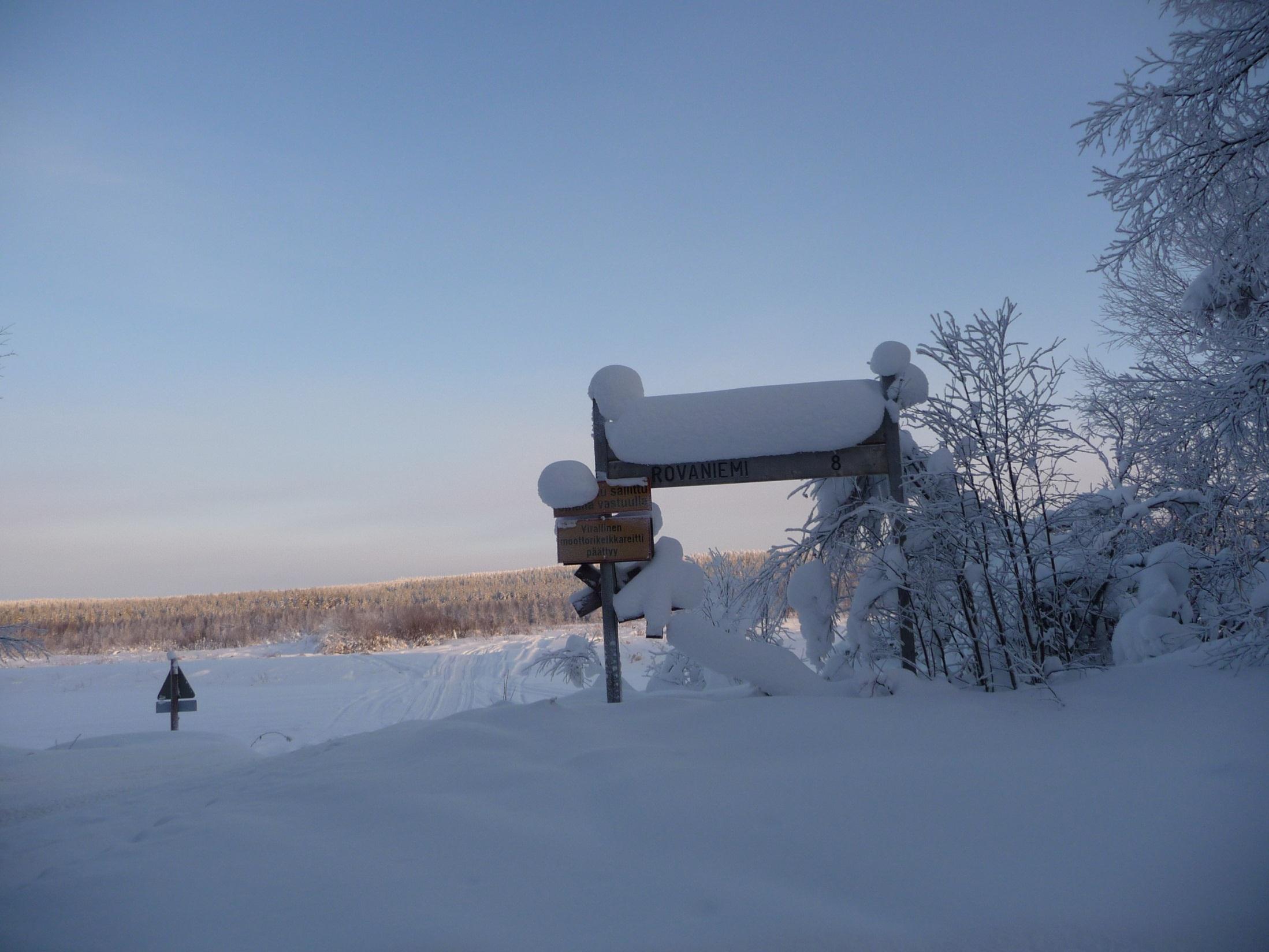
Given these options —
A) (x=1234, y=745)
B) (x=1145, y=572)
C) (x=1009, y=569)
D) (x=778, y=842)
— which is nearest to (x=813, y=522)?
(x=1009, y=569)

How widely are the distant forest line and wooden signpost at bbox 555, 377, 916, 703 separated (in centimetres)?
1412

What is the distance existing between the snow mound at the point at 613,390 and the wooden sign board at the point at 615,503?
22.1 inches

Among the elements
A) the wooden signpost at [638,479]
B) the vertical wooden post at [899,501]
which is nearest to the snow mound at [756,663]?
the vertical wooden post at [899,501]

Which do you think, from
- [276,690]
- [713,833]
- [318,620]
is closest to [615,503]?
[713,833]

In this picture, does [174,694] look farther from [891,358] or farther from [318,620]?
[318,620]

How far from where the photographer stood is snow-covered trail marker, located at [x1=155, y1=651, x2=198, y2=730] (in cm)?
841

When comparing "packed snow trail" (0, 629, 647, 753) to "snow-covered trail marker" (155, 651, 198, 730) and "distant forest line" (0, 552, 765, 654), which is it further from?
"distant forest line" (0, 552, 765, 654)

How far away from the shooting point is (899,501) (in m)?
4.83

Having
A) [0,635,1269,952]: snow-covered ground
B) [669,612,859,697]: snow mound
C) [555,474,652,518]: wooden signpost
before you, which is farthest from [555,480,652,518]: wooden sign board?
[0,635,1269,952]: snow-covered ground

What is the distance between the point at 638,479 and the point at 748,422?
0.93 m

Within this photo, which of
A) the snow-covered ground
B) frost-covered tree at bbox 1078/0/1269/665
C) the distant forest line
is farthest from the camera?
the distant forest line

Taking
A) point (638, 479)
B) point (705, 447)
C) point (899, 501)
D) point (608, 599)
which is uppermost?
point (705, 447)

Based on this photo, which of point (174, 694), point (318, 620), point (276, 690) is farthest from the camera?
point (318, 620)

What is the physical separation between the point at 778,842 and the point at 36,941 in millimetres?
2465
